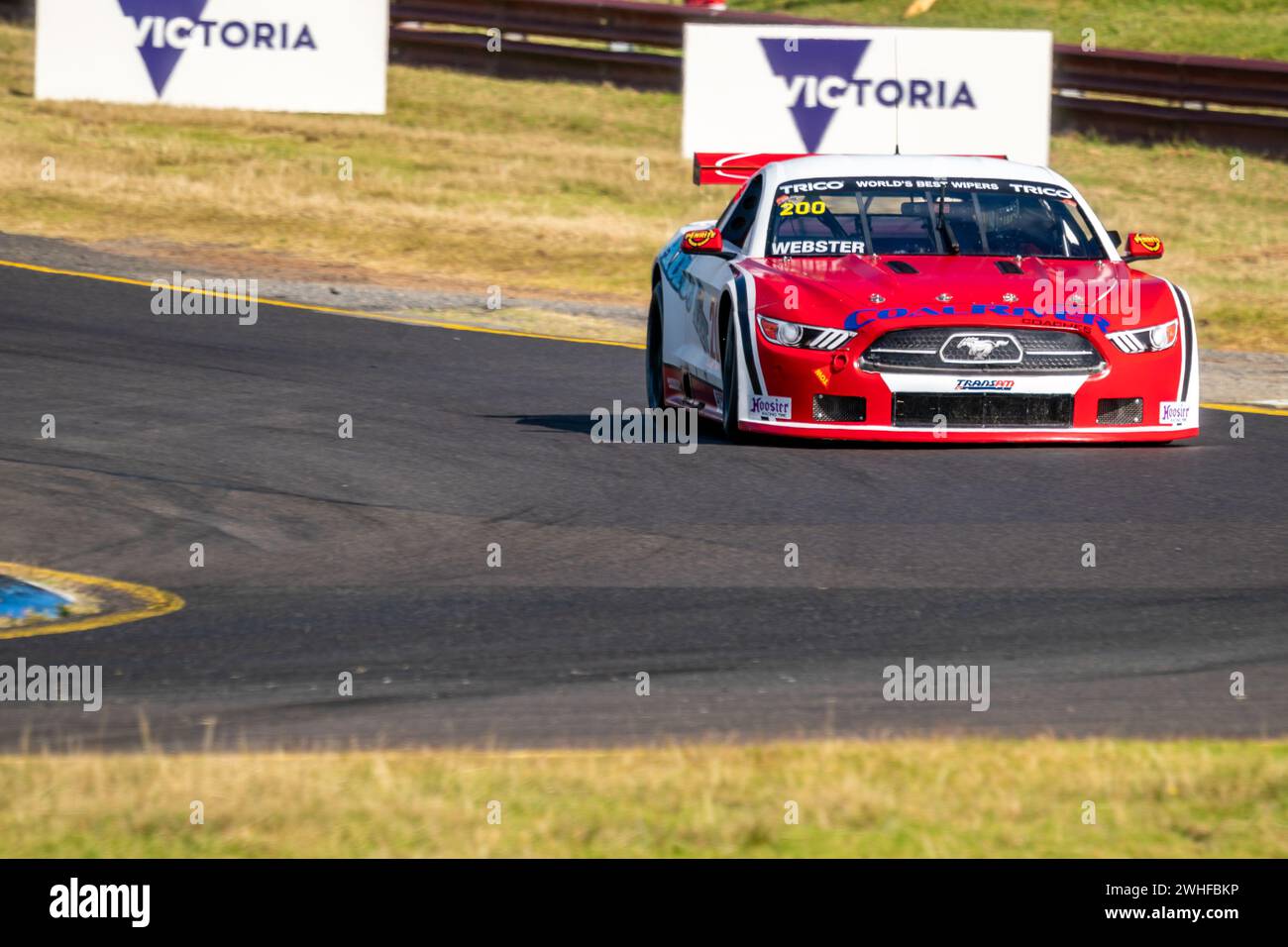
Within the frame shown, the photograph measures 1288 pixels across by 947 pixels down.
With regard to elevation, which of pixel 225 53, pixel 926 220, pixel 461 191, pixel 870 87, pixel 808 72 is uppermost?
pixel 225 53

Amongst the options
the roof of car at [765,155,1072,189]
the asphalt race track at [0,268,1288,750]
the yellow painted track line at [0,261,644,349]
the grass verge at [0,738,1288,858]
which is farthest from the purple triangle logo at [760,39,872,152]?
the grass verge at [0,738,1288,858]

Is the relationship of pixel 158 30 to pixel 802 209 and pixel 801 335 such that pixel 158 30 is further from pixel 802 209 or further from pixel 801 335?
A: pixel 801 335

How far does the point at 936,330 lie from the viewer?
443 inches

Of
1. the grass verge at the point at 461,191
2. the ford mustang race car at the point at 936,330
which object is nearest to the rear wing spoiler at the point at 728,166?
the ford mustang race car at the point at 936,330

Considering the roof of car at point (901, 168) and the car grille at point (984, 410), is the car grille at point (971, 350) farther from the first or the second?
the roof of car at point (901, 168)

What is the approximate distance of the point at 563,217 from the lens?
24.9 metres

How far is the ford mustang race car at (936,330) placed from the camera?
11281 mm

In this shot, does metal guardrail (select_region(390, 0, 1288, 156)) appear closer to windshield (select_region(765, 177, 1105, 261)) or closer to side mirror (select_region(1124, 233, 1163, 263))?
windshield (select_region(765, 177, 1105, 261))

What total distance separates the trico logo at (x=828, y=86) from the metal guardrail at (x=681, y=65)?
2659 millimetres

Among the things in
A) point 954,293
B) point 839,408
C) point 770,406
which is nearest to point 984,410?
point 954,293

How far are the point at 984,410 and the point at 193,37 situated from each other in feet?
56.5

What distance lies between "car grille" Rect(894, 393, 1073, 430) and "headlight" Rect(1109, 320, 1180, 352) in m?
0.35

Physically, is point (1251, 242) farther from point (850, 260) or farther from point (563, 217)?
point (850, 260)

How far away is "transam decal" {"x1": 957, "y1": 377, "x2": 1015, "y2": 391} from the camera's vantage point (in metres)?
11.3
